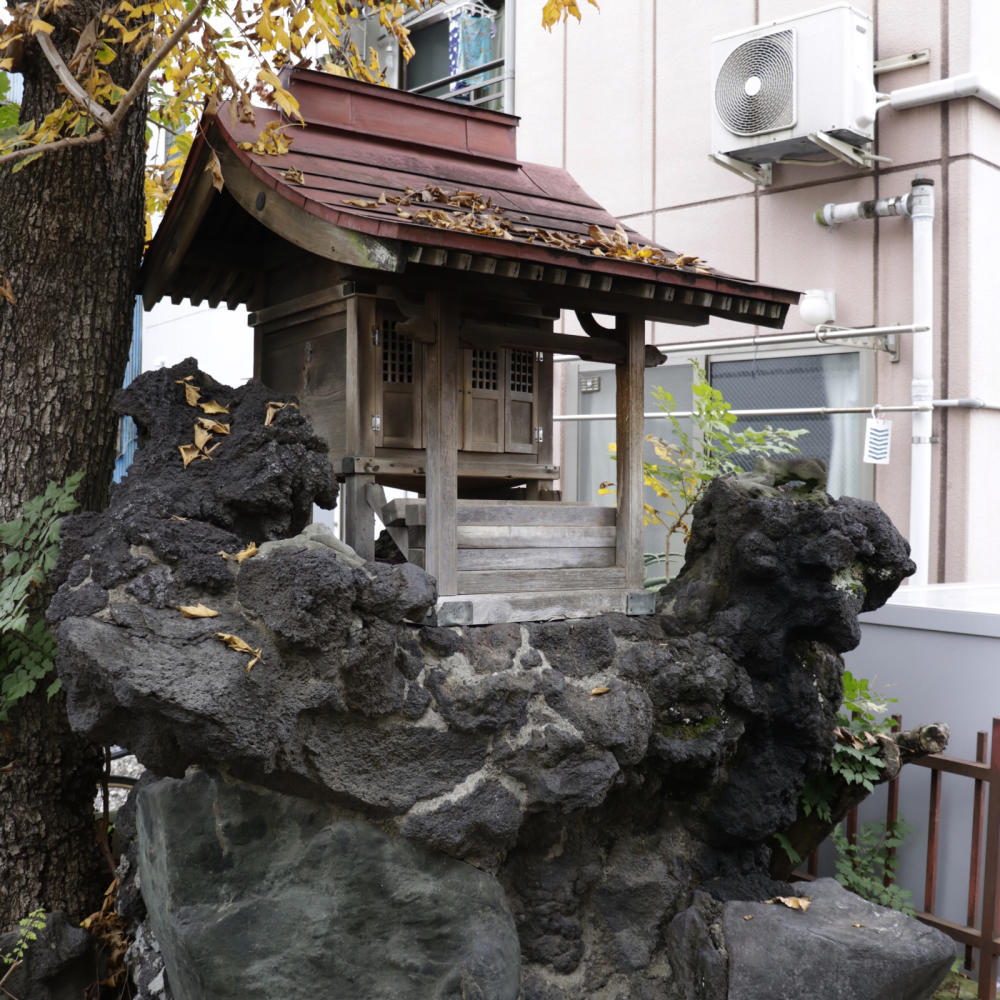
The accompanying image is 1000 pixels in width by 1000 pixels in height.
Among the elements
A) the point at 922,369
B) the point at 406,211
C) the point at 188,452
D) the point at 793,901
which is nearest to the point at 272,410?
the point at 188,452

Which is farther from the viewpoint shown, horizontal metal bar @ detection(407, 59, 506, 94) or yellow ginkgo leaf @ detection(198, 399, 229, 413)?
horizontal metal bar @ detection(407, 59, 506, 94)

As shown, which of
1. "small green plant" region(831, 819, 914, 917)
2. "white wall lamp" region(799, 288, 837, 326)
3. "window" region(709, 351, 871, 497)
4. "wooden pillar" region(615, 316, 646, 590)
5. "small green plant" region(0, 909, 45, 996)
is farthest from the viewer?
"window" region(709, 351, 871, 497)

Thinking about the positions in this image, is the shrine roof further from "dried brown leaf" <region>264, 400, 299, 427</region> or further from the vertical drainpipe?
the vertical drainpipe

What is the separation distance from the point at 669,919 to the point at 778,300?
2858 millimetres

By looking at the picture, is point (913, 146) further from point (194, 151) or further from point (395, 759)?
point (395, 759)

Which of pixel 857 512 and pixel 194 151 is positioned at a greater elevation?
pixel 194 151

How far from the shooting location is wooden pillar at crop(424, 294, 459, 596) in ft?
14.0

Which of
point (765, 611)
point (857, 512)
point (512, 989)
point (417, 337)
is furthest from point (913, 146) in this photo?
point (512, 989)

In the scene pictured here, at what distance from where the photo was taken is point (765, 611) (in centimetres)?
468

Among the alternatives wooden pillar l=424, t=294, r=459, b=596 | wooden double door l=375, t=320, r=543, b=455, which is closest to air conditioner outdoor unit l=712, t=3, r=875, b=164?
wooden double door l=375, t=320, r=543, b=455

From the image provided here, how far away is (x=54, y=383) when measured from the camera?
4.93 m

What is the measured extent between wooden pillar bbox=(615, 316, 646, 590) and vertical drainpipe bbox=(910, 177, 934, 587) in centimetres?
373

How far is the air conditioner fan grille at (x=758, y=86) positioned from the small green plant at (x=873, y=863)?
5.19m

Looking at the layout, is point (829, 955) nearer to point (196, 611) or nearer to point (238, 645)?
point (238, 645)
